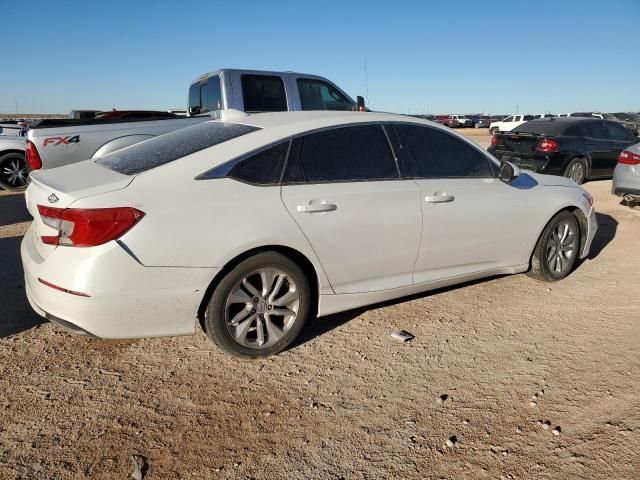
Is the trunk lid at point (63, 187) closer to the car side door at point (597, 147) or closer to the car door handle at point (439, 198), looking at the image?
the car door handle at point (439, 198)

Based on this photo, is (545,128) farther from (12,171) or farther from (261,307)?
(12,171)

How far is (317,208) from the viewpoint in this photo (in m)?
3.29

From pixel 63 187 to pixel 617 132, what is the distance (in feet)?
39.3

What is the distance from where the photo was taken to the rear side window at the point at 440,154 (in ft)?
12.8

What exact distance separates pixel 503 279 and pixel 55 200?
13.0 feet

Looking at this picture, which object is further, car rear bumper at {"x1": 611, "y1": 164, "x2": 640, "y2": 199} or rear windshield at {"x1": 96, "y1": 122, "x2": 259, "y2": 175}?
car rear bumper at {"x1": 611, "y1": 164, "x2": 640, "y2": 199}

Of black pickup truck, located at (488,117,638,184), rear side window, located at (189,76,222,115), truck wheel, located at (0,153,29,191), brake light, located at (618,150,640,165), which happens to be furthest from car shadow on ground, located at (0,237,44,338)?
black pickup truck, located at (488,117,638,184)

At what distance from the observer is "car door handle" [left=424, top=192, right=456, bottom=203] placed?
3781 millimetres

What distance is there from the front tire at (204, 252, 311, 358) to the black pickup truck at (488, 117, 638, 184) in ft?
26.4

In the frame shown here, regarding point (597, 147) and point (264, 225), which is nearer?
point (264, 225)

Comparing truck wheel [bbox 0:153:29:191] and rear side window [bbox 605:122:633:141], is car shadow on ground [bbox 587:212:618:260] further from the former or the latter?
truck wheel [bbox 0:153:29:191]

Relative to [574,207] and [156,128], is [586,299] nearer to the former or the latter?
[574,207]

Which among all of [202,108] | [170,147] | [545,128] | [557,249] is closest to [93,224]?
[170,147]

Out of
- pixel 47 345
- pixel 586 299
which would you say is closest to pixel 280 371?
pixel 47 345
